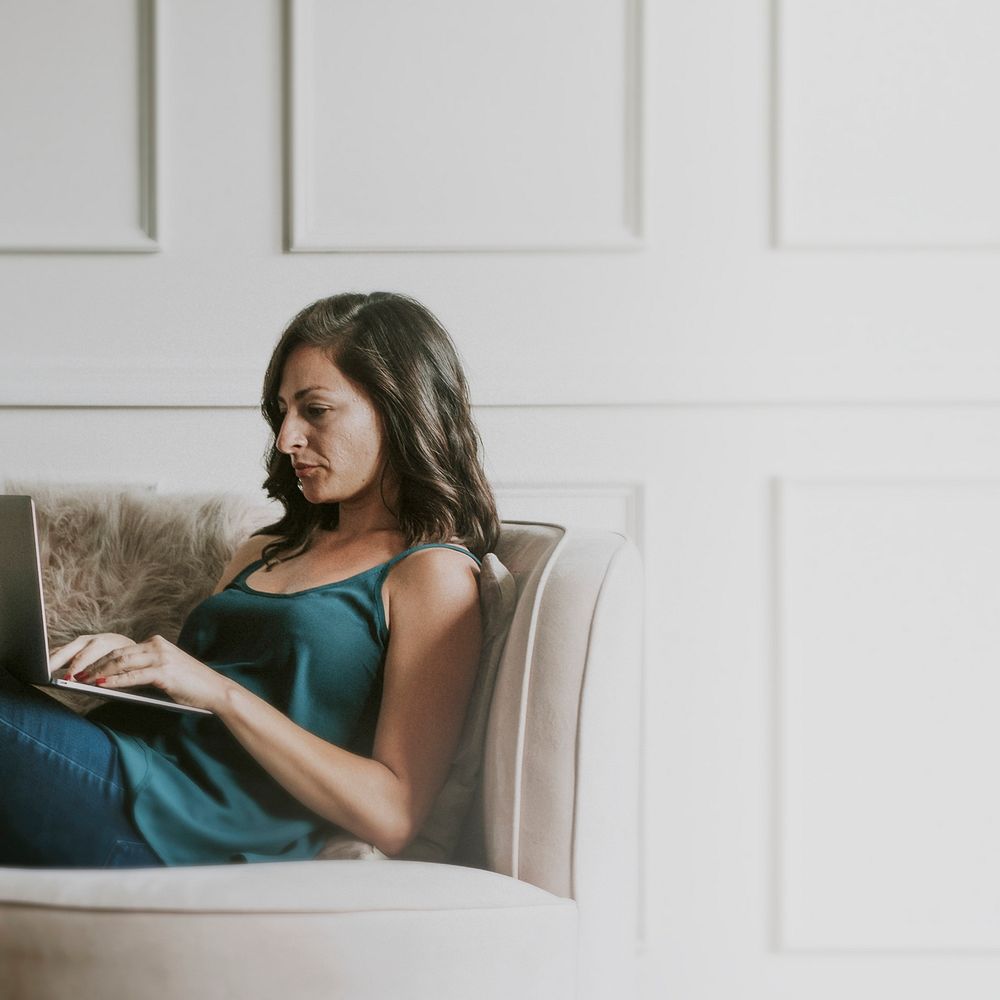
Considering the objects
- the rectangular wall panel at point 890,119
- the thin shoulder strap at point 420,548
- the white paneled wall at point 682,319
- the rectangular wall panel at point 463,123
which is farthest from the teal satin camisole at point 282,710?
the rectangular wall panel at point 890,119

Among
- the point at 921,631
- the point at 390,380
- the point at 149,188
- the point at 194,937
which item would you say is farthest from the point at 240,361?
the point at 921,631

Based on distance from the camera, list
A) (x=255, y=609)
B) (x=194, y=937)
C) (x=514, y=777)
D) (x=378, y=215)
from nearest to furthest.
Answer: (x=194, y=937), (x=514, y=777), (x=255, y=609), (x=378, y=215)

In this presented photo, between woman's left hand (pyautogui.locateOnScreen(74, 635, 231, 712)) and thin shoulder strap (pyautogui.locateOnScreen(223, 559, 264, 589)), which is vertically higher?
thin shoulder strap (pyautogui.locateOnScreen(223, 559, 264, 589))

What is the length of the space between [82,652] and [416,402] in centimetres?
44

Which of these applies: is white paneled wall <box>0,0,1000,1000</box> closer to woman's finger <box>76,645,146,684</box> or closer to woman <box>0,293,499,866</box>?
woman <box>0,293,499,866</box>

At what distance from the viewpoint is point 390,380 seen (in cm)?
122

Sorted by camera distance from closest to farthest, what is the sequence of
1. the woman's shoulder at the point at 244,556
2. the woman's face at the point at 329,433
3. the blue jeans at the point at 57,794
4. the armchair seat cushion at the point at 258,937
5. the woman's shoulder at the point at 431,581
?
the armchair seat cushion at the point at 258,937 → the blue jeans at the point at 57,794 → the woman's shoulder at the point at 431,581 → the woman's face at the point at 329,433 → the woman's shoulder at the point at 244,556

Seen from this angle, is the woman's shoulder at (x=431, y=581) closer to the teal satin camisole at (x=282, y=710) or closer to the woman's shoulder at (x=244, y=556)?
the teal satin camisole at (x=282, y=710)

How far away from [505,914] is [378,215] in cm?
112

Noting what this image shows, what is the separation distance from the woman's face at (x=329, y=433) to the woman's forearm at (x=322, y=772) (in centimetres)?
29

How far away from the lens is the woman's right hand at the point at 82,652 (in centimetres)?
108

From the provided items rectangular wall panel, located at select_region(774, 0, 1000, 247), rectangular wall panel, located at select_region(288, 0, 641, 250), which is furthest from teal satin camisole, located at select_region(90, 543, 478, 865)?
rectangular wall panel, located at select_region(774, 0, 1000, 247)

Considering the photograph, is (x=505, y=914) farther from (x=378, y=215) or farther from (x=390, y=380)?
(x=378, y=215)

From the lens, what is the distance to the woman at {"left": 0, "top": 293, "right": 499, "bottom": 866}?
3.41 ft
